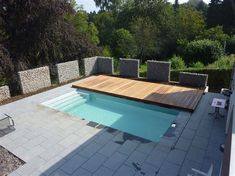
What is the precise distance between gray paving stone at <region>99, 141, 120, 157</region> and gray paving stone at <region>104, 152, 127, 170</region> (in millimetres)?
121

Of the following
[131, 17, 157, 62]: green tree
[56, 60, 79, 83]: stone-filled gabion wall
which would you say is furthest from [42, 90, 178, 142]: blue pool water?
[131, 17, 157, 62]: green tree

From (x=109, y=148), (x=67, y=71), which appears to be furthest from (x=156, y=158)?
(x=67, y=71)

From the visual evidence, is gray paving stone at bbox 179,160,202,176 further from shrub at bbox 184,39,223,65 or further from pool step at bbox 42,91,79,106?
shrub at bbox 184,39,223,65

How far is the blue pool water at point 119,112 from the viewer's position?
21.4 ft

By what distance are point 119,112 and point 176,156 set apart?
128 inches

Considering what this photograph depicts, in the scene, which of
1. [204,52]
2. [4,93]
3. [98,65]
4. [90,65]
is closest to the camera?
[4,93]

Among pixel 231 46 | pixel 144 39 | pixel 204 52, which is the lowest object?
pixel 204 52

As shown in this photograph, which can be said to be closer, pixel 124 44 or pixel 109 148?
pixel 109 148

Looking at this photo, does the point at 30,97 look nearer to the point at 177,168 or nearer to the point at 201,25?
the point at 177,168

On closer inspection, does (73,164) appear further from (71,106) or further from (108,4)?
(108,4)

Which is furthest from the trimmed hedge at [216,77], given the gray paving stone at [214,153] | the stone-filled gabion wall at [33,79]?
the stone-filled gabion wall at [33,79]

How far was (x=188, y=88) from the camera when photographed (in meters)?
8.20

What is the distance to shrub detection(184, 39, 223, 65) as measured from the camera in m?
13.4

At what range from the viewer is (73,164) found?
4.38m
